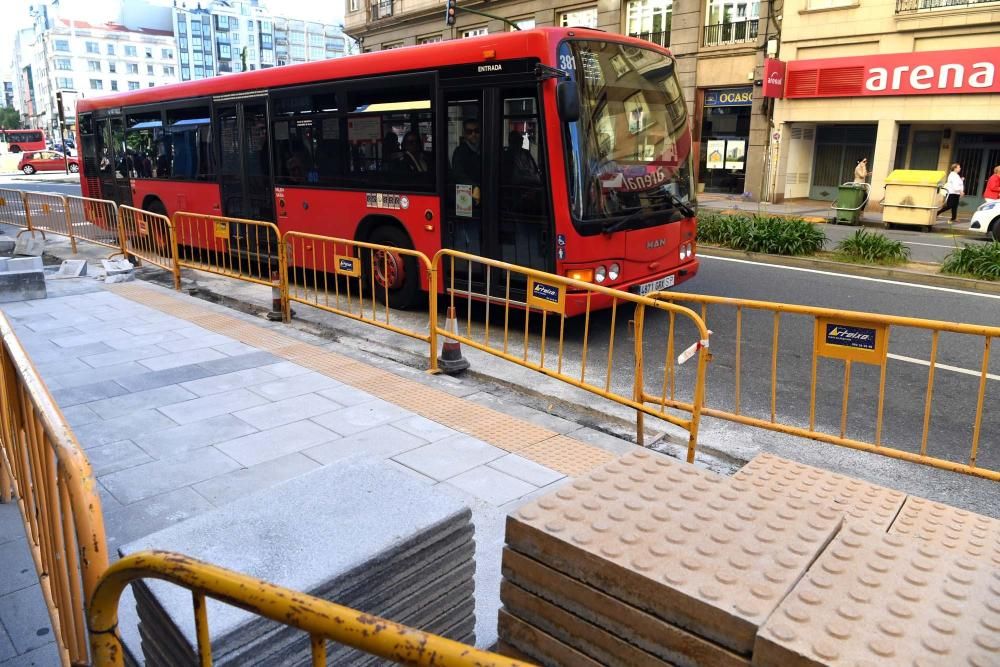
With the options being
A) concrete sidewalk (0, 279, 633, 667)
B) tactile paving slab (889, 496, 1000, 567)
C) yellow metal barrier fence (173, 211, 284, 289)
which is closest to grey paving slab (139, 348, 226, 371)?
concrete sidewalk (0, 279, 633, 667)

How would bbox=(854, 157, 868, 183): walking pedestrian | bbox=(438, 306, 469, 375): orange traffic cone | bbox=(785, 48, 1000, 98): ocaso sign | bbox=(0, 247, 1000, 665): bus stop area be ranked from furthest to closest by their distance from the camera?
bbox=(854, 157, 868, 183): walking pedestrian, bbox=(785, 48, 1000, 98): ocaso sign, bbox=(438, 306, 469, 375): orange traffic cone, bbox=(0, 247, 1000, 665): bus stop area

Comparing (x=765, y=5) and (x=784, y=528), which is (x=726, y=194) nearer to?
(x=765, y=5)

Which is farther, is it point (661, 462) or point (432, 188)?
point (432, 188)

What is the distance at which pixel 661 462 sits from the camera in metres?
2.87

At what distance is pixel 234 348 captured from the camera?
25.4ft

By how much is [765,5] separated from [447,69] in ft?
65.2

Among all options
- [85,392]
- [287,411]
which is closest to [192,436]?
[287,411]

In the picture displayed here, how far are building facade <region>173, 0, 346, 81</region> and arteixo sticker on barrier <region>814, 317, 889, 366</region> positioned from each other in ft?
448

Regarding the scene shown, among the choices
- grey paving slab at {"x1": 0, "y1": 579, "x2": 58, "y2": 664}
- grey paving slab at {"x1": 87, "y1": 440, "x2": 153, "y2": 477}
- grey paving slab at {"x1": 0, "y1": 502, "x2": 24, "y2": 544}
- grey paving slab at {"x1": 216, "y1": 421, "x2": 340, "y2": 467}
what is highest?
grey paving slab at {"x1": 0, "y1": 502, "x2": 24, "y2": 544}

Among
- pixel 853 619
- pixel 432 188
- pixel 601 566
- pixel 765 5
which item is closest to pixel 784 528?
pixel 853 619

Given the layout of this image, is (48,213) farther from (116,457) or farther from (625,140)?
(625,140)

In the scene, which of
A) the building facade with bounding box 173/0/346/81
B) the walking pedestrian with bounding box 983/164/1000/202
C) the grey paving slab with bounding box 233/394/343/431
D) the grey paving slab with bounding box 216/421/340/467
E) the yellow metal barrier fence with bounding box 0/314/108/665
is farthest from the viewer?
the building facade with bounding box 173/0/346/81

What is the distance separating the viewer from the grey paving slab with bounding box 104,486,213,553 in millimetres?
4082

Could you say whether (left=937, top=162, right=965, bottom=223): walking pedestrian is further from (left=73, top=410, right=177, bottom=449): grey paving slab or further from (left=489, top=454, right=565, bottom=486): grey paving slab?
(left=73, top=410, right=177, bottom=449): grey paving slab
